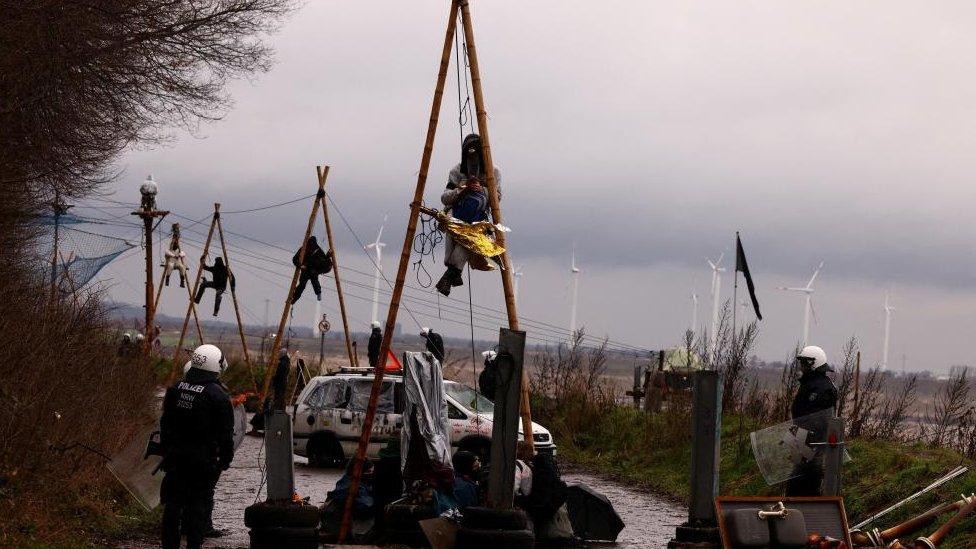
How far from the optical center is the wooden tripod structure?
14625mm

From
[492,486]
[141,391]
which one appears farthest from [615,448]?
[492,486]

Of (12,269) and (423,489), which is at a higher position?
(12,269)

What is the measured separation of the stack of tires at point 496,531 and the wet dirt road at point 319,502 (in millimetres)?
2652

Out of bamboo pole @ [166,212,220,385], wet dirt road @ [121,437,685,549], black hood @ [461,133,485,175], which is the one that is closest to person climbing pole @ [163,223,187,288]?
bamboo pole @ [166,212,220,385]

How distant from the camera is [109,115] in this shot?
65.8 feet

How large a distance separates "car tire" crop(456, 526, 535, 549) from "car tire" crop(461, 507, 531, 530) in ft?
0.17

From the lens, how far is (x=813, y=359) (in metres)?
16.1

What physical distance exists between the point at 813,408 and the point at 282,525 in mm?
6043

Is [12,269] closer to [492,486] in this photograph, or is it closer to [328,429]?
[328,429]

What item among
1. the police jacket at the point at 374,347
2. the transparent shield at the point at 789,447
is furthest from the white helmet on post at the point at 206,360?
the police jacket at the point at 374,347

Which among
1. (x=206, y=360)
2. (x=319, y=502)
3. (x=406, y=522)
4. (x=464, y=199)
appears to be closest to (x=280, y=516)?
(x=206, y=360)

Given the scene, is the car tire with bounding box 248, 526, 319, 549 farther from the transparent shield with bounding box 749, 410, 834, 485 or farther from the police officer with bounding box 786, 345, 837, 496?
the police officer with bounding box 786, 345, 837, 496

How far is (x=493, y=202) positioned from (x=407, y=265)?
47.3 inches

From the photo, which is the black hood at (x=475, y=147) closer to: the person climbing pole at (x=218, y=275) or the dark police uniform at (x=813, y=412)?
the dark police uniform at (x=813, y=412)
